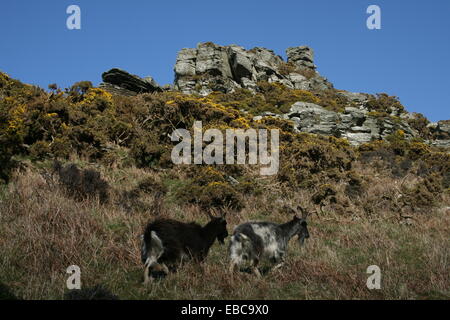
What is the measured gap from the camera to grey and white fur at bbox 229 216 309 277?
19.0 ft

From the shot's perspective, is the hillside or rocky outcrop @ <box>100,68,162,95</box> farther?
Result: rocky outcrop @ <box>100,68,162,95</box>

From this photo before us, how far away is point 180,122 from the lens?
18.3 metres

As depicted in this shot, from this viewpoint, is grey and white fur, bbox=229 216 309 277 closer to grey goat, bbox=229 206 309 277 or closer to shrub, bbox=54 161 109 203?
grey goat, bbox=229 206 309 277

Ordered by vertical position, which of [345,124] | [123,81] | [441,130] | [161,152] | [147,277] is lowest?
[147,277]

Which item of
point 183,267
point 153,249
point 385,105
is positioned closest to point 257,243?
point 183,267

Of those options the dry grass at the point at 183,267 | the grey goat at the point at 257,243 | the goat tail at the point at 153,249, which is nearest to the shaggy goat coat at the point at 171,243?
the goat tail at the point at 153,249

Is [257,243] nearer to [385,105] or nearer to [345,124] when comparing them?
[345,124]

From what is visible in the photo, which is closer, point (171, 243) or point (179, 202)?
point (171, 243)

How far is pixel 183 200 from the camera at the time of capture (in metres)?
11.9

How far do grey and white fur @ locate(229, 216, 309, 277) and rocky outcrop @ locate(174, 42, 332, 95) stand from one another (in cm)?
3751

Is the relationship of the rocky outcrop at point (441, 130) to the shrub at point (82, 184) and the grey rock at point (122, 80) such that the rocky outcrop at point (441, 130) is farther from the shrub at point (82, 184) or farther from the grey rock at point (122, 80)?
the shrub at point (82, 184)

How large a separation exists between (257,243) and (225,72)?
44.3m

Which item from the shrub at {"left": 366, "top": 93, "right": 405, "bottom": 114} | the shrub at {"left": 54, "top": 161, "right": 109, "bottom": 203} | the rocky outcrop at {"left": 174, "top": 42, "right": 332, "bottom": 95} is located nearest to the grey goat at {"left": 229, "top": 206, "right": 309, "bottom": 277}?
the shrub at {"left": 54, "top": 161, "right": 109, "bottom": 203}

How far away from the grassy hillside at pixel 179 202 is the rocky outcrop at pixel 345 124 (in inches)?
252
